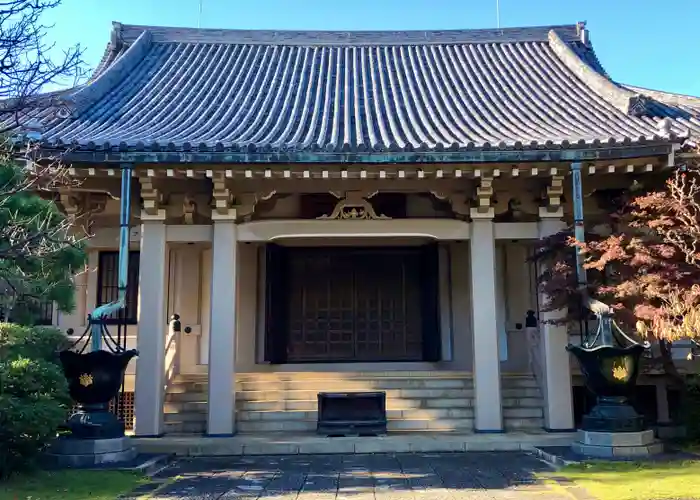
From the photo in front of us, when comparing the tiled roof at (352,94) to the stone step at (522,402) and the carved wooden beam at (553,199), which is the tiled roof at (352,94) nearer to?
the carved wooden beam at (553,199)

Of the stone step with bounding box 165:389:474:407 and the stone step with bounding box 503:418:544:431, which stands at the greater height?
the stone step with bounding box 165:389:474:407

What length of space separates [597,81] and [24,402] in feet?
39.4

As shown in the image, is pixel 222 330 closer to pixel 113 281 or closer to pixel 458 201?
pixel 113 281

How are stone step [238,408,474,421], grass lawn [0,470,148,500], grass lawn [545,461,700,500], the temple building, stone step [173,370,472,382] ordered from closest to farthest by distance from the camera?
grass lawn [545,461,700,500]
grass lawn [0,470,148,500]
the temple building
stone step [238,408,474,421]
stone step [173,370,472,382]

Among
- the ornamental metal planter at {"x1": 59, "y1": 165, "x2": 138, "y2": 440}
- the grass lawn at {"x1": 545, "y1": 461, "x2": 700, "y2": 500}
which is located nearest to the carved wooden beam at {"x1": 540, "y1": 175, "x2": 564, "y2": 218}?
the grass lawn at {"x1": 545, "y1": 461, "x2": 700, "y2": 500}

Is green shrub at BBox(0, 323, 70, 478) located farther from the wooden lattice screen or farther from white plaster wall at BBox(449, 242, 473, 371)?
white plaster wall at BBox(449, 242, 473, 371)

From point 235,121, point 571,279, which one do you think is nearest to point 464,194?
point 571,279

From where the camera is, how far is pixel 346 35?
1694cm

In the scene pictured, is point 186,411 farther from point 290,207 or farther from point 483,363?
point 483,363

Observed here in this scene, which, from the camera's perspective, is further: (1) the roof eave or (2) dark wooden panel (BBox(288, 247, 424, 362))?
(2) dark wooden panel (BBox(288, 247, 424, 362))

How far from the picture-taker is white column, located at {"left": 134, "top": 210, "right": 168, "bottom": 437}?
30.8 ft

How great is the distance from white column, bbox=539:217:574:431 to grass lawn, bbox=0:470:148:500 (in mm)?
6007

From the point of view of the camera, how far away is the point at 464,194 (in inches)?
Result: 400

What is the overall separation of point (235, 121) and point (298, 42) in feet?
20.1
